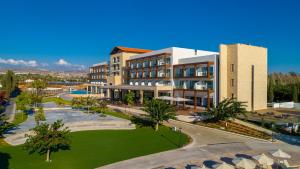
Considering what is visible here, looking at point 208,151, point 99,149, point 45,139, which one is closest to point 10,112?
point 99,149

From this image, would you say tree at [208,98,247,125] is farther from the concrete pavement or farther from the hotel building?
the concrete pavement

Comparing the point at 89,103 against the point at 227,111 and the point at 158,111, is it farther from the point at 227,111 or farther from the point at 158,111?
the point at 227,111

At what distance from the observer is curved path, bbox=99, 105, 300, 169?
2047cm

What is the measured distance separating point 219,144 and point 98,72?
273 feet

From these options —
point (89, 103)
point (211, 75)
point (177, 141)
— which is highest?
point (211, 75)

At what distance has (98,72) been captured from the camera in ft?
Result: 341

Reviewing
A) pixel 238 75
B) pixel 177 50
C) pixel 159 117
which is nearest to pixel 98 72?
pixel 177 50

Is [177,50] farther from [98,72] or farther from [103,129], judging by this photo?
[98,72]

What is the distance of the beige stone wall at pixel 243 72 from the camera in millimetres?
47531

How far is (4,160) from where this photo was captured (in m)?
21.0

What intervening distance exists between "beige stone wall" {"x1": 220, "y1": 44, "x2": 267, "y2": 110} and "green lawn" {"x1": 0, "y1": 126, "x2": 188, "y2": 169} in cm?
2040

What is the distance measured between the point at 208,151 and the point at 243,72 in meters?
28.7

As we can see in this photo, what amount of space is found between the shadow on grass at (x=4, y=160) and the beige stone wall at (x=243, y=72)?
120ft

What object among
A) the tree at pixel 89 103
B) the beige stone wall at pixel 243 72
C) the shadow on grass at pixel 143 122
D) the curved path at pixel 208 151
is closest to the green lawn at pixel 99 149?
the curved path at pixel 208 151
